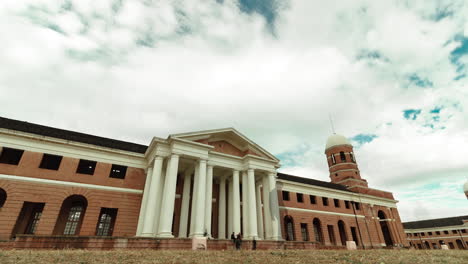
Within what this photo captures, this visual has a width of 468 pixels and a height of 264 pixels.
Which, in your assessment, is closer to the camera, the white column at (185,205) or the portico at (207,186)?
the portico at (207,186)

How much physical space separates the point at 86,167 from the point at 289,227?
85.4ft

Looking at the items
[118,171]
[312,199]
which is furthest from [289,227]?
[118,171]

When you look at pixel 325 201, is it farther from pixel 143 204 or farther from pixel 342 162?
pixel 143 204

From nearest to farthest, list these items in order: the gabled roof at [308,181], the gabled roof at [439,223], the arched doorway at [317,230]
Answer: the arched doorway at [317,230] → the gabled roof at [308,181] → the gabled roof at [439,223]

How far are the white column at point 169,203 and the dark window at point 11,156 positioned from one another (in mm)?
12890

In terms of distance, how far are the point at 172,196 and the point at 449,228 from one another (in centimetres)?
8287

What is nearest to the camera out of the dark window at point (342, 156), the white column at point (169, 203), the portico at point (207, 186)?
the white column at point (169, 203)

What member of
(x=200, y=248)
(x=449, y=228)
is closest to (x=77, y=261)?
(x=200, y=248)

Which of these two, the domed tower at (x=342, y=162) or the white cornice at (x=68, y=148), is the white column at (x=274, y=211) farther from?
the domed tower at (x=342, y=162)

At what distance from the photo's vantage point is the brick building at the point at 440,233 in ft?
206

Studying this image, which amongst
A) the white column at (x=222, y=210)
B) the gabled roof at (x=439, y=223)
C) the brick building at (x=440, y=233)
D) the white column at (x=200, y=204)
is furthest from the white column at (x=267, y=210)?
the gabled roof at (x=439, y=223)

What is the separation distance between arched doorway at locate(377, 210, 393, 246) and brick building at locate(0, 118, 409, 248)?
2573cm

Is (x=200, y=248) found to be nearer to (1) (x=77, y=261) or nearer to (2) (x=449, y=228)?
(1) (x=77, y=261)

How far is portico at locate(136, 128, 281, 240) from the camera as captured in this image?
1973 centimetres
